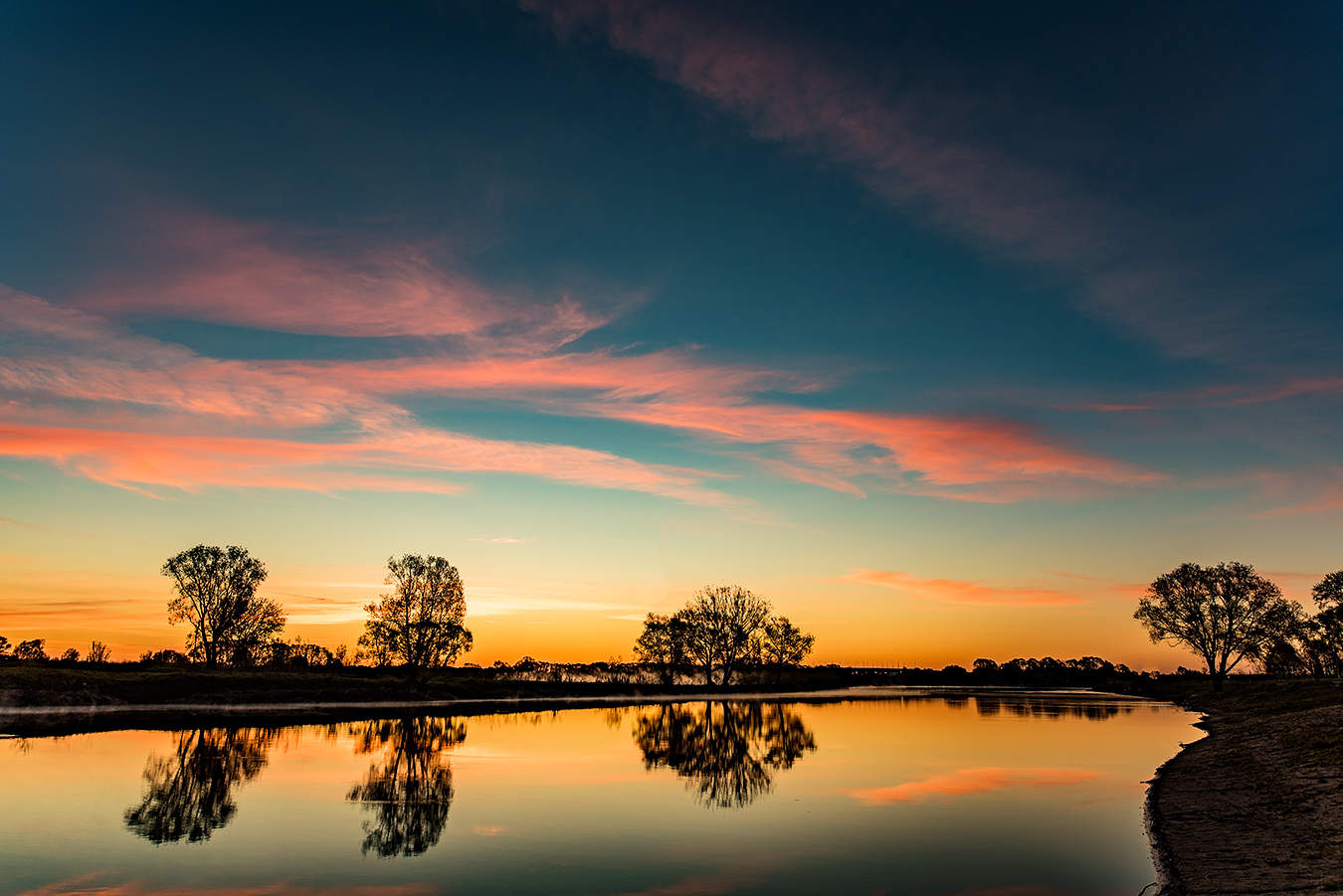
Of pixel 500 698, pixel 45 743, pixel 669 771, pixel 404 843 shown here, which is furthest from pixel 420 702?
pixel 404 843

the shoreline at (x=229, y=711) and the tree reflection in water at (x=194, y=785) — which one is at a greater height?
the tree reflection in water at (x=194, y=785)

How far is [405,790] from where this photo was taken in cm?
3000

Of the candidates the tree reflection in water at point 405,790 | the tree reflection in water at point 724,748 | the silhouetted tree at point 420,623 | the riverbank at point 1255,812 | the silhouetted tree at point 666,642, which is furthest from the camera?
the silhouetted tree at point 666,642

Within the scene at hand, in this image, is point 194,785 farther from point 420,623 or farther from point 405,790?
point 420,623

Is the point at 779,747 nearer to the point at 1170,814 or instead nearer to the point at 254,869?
the point at 1170,814

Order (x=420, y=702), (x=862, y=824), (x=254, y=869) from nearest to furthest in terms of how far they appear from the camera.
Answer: (x=254, y=869), (x=862, y=824), (x=420, y=702)

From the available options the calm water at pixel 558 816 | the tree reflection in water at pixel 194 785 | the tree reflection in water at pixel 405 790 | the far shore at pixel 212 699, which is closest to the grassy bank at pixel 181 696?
the far shore at pixel 212 699

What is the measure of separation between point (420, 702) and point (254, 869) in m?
78.9

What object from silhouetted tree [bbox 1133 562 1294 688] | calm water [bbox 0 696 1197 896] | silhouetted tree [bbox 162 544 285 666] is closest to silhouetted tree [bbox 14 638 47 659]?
silhouetted tree [bbox 162 544 285 666]

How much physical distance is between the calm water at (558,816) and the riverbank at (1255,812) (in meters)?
1.30

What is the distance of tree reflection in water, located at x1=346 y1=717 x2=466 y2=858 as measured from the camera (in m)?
22.0

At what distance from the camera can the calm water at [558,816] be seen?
723 inches

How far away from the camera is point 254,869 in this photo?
60.7 ft

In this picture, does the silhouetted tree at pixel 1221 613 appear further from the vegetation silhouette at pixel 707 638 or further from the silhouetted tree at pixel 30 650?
the silhouetted tree at pixel 30 650
